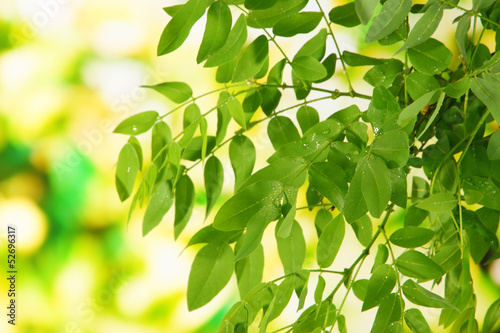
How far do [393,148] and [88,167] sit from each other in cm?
55

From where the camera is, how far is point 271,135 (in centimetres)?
53

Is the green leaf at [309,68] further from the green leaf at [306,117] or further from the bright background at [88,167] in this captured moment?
the bright background at [88,167]

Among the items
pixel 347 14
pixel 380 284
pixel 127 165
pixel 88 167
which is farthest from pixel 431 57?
pixel 88 167

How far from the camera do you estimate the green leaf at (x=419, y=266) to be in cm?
39

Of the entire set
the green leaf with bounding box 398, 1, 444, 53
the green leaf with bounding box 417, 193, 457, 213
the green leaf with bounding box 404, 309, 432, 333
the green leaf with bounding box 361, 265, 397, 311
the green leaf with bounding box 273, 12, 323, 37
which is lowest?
the green leaf with bounding box 404, 309, 432, 333

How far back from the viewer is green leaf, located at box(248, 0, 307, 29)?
17.8 inches

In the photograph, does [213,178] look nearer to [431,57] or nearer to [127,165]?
[127,165]

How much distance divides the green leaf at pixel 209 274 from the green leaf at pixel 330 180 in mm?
114

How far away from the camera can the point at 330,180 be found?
0.38m

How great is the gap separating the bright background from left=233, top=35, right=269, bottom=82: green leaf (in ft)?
0.95

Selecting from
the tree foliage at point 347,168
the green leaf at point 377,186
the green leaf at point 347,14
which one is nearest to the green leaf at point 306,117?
the tree foliage at point 347,168

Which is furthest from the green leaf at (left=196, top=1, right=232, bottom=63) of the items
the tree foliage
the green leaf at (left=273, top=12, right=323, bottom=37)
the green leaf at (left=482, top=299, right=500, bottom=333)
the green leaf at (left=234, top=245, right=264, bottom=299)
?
the green leaf at (left=482, top=299, right=500, bottom=333)

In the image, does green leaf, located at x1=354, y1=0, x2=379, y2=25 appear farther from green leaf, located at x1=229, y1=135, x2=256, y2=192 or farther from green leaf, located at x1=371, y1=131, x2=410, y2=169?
green leaf, located at x1=229, y1=135, x2=256, y2=192

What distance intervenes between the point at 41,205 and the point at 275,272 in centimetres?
39
